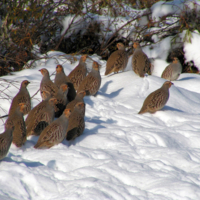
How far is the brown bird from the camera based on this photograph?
4676mm

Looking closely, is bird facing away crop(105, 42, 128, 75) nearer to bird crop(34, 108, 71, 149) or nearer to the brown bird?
the brown bird

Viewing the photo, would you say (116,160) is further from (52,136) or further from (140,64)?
(140,64)

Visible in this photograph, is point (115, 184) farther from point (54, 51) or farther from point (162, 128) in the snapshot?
point (54, 51)

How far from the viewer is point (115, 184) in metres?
3.46

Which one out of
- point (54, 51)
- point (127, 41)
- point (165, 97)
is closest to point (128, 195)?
point (165, 97)

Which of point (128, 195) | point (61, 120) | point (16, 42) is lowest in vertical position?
point (128, 195)

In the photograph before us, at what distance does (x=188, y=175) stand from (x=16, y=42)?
7.59 m

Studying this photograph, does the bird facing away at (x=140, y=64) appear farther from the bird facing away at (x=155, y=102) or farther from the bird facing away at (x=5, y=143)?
the bird facing away at (x=5, y=143)

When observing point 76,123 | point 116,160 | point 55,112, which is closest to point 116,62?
point 55,112

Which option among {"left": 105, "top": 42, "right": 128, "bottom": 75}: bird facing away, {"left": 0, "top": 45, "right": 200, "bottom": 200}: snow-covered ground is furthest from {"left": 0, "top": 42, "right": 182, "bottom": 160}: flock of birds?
{"left": 105, "top": 42, "right": 128, "bottom": 75}: bird facing away

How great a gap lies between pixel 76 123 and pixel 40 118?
62 cm

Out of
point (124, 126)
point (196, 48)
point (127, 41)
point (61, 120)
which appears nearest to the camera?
point (61, 120)

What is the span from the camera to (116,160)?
4016 mm

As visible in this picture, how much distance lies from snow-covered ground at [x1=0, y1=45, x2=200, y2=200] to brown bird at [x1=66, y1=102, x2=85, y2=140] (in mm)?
100
